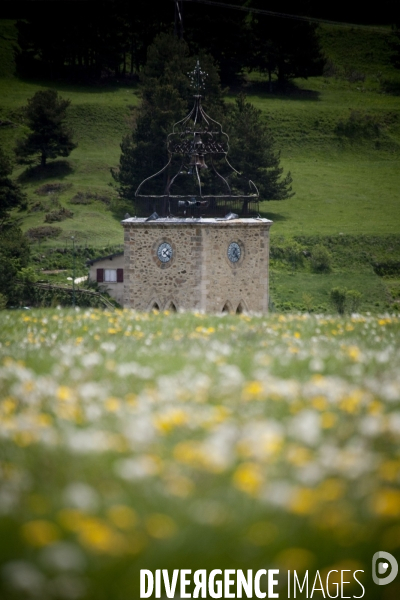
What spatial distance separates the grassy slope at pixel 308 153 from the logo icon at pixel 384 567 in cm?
5739

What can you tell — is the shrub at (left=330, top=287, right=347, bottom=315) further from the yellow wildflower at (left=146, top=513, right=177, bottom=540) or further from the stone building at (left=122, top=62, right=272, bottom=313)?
the yellow wildflower at (left=146, top=513, right=177, bottom=540)

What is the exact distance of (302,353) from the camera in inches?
457

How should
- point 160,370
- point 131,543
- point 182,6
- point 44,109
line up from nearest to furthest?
point 131,543 → point 160,370 → point 44,109 → point 182,6

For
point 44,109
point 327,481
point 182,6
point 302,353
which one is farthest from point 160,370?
point 182,6

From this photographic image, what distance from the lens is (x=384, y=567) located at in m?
6.27

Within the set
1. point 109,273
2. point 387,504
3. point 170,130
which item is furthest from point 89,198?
point 387,504

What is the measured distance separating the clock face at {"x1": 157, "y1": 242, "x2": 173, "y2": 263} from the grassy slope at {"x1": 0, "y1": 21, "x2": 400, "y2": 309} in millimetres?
22927

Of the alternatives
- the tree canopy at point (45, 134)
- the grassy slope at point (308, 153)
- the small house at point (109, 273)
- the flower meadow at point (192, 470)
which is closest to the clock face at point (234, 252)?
the small house at point (109, 273)

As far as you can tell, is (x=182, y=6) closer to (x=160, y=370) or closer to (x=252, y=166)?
(x=252, y=166)

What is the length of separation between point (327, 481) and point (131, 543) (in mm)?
1340

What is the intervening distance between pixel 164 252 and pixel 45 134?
164 ft

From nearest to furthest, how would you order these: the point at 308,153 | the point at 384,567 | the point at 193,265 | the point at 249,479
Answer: the point at 384,567
the point at 249,479
the point at 193,265
the point at 308,153

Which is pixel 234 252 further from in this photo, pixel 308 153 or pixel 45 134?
pixel 308 153

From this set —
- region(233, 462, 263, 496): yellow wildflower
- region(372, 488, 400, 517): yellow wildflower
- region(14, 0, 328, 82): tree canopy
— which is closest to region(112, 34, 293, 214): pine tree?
region(14, 0, 328, 82): tree canopy
